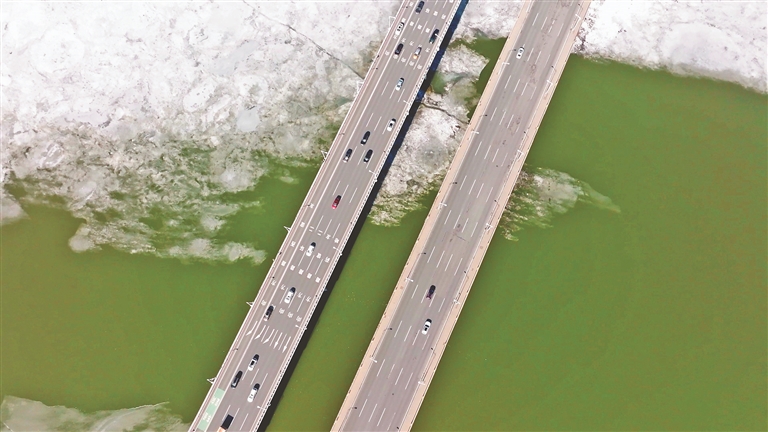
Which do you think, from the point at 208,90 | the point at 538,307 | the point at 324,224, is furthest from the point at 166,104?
the point at 538,307

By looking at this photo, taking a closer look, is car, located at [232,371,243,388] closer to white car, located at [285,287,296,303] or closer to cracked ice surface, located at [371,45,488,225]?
white car, located at [285,287,296,303]

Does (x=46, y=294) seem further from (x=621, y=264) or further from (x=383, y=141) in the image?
(x=621, y=264)

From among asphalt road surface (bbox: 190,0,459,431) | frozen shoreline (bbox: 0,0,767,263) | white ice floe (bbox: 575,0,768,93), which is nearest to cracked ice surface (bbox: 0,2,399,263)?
frozen shoreline (bbox: 0,0,767,263)

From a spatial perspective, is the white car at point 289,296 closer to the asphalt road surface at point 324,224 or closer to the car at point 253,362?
the asphalt road surface at point 324,224

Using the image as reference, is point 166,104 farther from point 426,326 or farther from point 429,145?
point 426,326

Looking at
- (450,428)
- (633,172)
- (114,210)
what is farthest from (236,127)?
(633,172)
